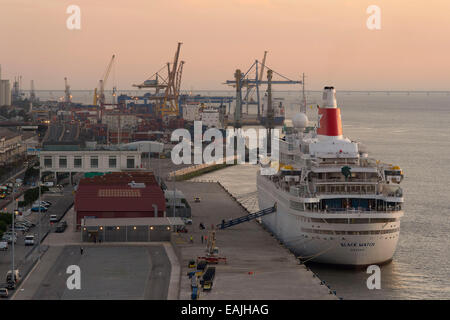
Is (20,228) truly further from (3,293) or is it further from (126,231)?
(3,293)

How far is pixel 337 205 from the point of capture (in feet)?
111

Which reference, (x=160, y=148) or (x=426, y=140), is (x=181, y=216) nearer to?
(x=160, y=148)

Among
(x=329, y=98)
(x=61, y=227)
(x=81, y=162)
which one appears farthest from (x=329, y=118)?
(x=81, y=162)

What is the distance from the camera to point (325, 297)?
1062 inches

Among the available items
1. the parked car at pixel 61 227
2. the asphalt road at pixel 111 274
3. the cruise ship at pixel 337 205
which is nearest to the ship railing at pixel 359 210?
the cruise ship at pixel 337 205

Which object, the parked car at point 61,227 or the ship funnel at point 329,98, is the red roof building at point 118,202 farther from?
the ship funnel at point 329,98

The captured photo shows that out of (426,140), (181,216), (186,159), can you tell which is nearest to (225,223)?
(181,216)

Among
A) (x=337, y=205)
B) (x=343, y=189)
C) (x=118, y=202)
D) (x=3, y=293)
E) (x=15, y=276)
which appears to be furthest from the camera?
(x=118, y=202)

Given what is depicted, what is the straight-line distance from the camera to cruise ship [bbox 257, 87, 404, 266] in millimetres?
32188

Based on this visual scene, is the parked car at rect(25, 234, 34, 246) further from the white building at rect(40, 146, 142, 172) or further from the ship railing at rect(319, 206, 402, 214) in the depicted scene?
the white building at rect(40, 146, 142, 172)

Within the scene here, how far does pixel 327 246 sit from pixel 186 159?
177ft

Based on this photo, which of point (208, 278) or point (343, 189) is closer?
point (208, 278)

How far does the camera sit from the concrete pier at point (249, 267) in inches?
1075

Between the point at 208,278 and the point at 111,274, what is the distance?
3968 mm
